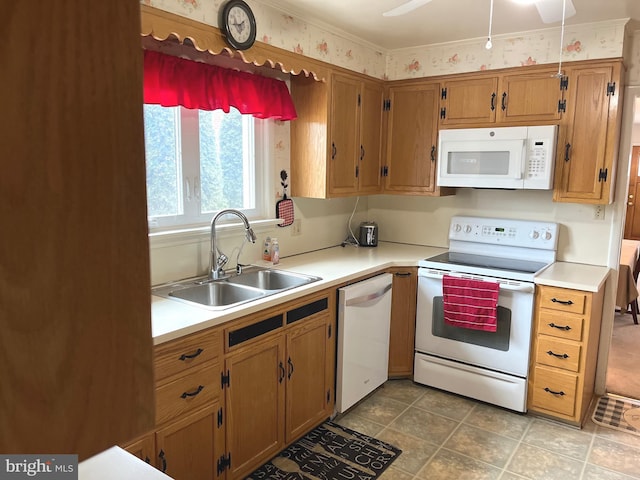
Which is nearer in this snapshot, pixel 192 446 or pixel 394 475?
pixel 192 446

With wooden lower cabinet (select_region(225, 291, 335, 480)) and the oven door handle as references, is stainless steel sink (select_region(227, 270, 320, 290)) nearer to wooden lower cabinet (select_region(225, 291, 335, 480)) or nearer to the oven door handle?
wooden lower cabinet (select_region(225, 291, 335, 480))

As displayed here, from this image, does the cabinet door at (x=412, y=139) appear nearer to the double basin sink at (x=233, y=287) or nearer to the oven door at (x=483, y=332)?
the oven door at (x=483, y=332)

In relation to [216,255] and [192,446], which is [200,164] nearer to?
[216,255]

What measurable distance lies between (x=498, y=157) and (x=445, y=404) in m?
1.66

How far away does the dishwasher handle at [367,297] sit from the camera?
112 inches

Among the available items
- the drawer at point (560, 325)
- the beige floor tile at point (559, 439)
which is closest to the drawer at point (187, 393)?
the beige floor tile at point (559, 439)

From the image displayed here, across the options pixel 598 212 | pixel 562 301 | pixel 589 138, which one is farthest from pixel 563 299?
pixel 589 138

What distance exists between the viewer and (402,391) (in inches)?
131

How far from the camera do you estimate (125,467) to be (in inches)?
43.3

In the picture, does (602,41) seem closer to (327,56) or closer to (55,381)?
(327,56)

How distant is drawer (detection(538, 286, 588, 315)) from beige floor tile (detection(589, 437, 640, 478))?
0.75m

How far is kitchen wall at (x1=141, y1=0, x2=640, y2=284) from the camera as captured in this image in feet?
8.64

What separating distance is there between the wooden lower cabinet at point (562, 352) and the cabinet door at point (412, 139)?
47.0 inches

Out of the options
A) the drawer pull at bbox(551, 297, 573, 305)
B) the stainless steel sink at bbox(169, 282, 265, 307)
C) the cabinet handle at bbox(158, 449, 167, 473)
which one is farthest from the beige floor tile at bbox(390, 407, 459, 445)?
the cabinet handle at bbox(158, 449, 167, 473)
